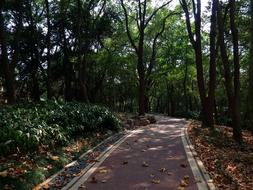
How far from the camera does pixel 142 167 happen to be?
10.4 metres

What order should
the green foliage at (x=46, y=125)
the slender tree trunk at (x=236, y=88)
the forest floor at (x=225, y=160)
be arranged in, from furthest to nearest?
the slender tree trunk at (x=236, y=88) < the green foliage at (x=46, y=125) < the forest floor at (x=225, y=160)

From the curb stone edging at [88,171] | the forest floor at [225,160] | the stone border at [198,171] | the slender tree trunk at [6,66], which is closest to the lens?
the curb stone edging at [88,171]

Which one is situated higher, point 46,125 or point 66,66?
point 66,66

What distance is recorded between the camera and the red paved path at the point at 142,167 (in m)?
8.48

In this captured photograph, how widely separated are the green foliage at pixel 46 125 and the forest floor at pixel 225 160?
4.45 meters

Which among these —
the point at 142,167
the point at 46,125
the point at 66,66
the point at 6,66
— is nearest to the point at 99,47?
the point at 66,66

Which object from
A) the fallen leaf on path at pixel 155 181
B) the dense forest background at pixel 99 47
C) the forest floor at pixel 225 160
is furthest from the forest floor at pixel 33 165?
the dense forest background at pixel 99 47

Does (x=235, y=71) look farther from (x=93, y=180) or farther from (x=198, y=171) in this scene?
(x=93, y=180)

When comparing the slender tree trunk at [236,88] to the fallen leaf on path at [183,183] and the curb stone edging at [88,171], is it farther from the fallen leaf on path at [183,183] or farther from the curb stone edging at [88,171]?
the fallen leaf on path at [183,183]

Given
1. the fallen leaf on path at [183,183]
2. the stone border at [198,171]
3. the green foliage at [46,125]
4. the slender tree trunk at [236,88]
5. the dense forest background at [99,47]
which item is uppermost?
the dense forest background at [99,47]

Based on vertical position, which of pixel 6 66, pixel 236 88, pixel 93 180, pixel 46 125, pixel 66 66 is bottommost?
pixel 93 180

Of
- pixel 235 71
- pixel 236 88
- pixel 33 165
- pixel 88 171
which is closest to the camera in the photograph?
pixel 33 165

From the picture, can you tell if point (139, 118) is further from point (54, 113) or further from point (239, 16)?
point (54, 113)

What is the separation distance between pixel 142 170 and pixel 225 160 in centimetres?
389
